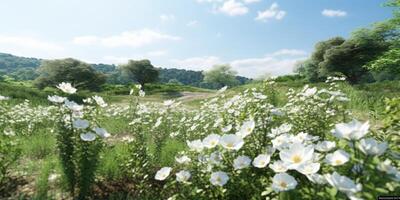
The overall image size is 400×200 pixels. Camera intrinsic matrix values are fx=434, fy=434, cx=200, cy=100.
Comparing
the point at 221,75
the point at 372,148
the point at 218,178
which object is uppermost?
the point at 372,148

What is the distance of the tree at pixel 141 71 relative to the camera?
6644 centimetres

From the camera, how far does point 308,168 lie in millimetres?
2867

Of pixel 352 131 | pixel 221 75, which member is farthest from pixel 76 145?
pixel 221 75

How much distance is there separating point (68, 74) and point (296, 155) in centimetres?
4860

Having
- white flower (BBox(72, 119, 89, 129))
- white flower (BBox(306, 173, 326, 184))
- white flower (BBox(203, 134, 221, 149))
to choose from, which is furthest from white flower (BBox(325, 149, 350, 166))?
white flower (BBox(72, 119, 89, 129))

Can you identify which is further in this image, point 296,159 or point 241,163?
point 241,163

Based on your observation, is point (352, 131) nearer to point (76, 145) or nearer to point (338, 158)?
→ point (338, 158)

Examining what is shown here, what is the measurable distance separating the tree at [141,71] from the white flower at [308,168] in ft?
211

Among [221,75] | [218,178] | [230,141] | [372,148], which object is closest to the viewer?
[372,148]

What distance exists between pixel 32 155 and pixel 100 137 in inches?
138

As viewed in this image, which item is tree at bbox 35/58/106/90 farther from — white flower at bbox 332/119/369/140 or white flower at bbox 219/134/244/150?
white flower at bbox 332/119/369/140

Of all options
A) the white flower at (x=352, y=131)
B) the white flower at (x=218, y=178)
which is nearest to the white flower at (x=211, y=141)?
the white flower at (x=218, y=178)

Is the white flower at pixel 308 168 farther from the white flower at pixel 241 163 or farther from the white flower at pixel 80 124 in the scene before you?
the white flower at pixel 80 124

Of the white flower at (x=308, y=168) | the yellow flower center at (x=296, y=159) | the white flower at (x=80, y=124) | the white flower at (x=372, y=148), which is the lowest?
the white flower at (x=80, y=124)
